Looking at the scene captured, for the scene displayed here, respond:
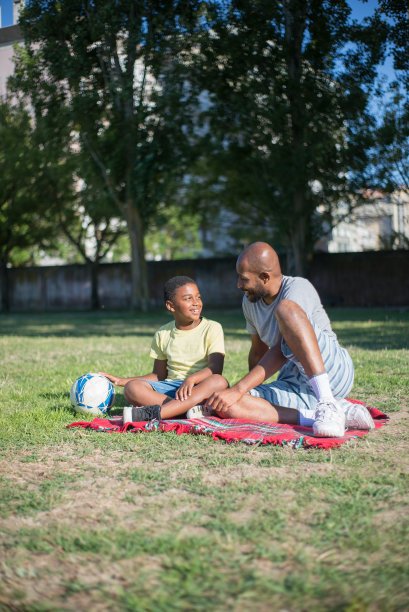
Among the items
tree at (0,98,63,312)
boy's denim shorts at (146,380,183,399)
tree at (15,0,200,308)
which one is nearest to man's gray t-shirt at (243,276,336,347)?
boy's denim shorts at (146,380,183,399)

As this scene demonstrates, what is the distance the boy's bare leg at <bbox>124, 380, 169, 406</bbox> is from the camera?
465 cm

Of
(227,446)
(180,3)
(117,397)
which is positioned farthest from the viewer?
(180,3)

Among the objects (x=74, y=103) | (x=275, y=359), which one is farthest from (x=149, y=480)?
(x=74, y=103)

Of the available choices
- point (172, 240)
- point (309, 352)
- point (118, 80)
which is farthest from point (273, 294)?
point (172, 240)

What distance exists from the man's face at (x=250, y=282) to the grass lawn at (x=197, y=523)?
3.68ft

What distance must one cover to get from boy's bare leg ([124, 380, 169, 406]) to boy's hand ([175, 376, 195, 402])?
10.0 inches

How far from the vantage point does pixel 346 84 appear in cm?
1828

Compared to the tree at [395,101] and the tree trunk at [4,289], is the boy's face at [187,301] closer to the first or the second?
the tree at [395,101]

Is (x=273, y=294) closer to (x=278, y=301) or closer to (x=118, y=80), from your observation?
(x=278, y=301)

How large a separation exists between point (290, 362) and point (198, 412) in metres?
0.84

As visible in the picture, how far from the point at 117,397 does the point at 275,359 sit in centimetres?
237

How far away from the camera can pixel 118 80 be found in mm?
19922

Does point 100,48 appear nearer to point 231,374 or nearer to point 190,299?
point 231,374

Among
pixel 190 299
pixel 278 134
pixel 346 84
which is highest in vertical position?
pixel 346 84
